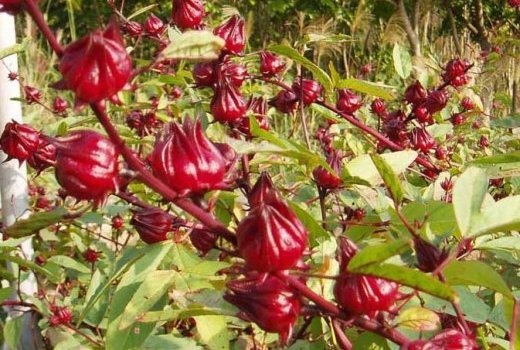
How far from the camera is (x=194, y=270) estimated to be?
0.99 meters

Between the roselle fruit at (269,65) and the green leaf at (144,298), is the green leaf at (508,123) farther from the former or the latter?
the green leaf at (144,298)

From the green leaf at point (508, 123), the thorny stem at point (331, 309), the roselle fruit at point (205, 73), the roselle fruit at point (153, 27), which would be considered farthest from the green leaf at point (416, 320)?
the green leaf at point (508, 123)

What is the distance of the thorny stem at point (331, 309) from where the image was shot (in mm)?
712

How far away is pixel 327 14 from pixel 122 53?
8.93 meters

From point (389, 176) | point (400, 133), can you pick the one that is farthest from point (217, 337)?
point (400, 133)

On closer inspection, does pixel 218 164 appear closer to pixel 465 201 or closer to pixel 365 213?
pixel 465 201

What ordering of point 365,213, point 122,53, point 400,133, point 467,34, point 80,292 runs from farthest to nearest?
point 467,34, point 80,292, point 400,133, point 365,213, point 122,53

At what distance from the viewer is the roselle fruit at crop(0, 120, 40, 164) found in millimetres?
1146

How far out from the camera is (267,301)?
71 cm

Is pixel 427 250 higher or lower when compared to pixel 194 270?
higher

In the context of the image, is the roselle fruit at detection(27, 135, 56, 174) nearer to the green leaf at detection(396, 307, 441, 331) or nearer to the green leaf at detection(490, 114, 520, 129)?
the green leaf at detection(396, 307, 441, 331)

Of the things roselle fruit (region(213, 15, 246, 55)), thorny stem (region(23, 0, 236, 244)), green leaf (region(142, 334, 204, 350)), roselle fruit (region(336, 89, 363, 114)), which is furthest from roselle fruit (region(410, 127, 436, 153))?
thorny stem (region(23, 0, 236, 244))

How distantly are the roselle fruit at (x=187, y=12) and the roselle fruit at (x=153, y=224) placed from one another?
0.39m

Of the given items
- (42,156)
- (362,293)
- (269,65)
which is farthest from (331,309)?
(269,65)
